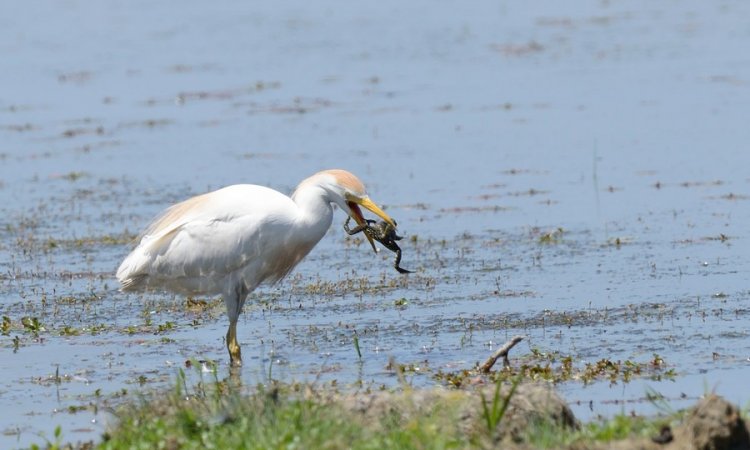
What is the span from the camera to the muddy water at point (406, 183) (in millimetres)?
10141

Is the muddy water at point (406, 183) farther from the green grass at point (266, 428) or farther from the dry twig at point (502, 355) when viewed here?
the green grass at point (266, 428)

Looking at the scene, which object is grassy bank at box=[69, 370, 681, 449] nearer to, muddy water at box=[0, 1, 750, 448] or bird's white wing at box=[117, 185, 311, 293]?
muddy water at box=[0, 1, 750, 448]

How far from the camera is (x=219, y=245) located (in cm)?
1017

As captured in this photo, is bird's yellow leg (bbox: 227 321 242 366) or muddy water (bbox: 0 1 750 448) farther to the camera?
muddy water (bbox: 0 1 750 448)

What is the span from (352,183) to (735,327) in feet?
8.65

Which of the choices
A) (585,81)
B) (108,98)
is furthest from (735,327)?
(108,98)

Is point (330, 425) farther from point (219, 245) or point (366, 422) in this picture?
point (219, 245)

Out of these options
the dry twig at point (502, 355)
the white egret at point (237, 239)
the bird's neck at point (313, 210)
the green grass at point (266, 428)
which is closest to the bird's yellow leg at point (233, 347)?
the white egret at point (237, 239)

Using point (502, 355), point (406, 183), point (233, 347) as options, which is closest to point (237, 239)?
point (233, 347)

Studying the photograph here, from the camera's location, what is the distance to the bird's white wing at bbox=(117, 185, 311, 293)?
33.0 ft

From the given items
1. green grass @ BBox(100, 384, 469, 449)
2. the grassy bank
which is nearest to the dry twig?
the grassy bank

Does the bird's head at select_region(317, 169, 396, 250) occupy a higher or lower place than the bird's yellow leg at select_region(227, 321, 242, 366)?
higher

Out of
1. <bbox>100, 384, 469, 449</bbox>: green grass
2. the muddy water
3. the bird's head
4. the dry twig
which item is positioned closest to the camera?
<bbox>100, 384, 469, 449</bbox>: green grass

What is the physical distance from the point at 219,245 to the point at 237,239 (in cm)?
15
